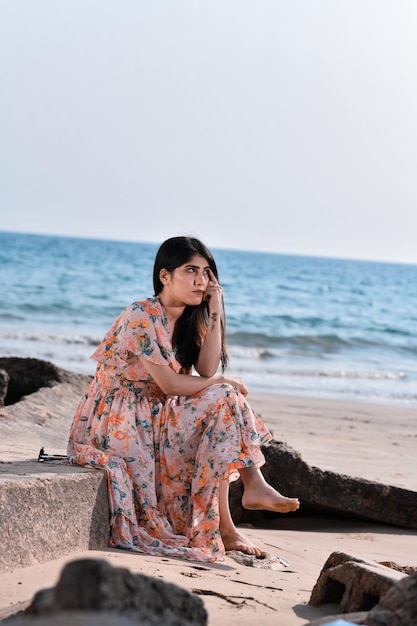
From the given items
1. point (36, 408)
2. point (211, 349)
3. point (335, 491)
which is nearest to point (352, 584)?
point (211, 349)

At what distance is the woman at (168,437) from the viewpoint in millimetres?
4453

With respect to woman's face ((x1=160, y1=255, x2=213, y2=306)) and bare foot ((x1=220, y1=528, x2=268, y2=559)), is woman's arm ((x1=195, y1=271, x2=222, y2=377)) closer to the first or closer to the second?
woman's face ((x1=160, y1=255, x2=213, y2=306))

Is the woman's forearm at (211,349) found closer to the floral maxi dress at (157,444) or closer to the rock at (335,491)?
the floral maxi dress at (157,444)

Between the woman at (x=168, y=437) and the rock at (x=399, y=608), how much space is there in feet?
5.88

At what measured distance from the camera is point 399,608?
8.15ft

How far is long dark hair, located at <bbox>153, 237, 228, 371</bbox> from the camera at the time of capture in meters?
4.93

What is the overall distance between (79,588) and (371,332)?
2540cm

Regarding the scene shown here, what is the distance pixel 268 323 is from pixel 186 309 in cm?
2126

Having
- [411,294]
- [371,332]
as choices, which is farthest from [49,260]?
[371,332]

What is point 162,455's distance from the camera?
4.62m

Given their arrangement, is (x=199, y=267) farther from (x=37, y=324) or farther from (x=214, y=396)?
(x=37, y=324)

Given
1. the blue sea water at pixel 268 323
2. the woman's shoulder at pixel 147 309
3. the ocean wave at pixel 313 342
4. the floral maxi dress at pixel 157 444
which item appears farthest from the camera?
the ocean wave at pixel 313 342

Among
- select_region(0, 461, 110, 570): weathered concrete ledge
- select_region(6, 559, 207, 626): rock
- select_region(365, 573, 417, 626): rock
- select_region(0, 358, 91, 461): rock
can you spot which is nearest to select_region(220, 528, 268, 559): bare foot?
select_region(0, 461, 110, 570): weathered concrete ledge

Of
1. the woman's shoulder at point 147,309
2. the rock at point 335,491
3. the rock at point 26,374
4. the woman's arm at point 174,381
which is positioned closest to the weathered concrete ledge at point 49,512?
the woman's arm at point 174,381
